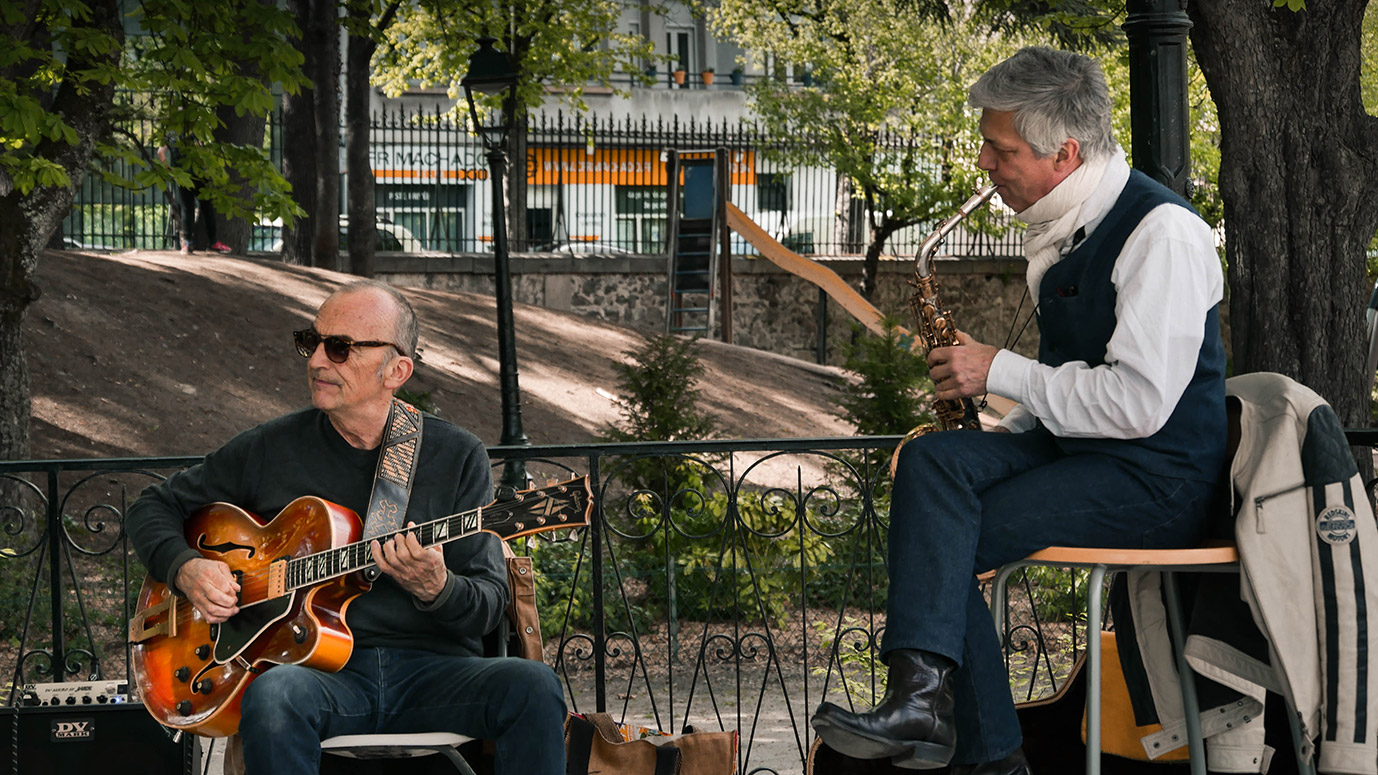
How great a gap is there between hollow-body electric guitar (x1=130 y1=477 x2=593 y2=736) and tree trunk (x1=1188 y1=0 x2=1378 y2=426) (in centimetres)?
431

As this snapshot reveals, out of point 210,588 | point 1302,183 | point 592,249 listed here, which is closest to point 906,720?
point 210,588

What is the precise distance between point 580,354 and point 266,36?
8.14 meters

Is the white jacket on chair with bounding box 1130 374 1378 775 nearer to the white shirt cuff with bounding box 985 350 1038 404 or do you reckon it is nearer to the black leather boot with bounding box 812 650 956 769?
the white shirt cuff with bounding box 985 350 1038 404

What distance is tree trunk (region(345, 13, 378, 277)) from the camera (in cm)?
1648

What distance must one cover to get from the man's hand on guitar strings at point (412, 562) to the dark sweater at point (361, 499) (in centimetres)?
5

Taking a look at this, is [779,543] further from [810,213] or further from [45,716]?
[810,213]

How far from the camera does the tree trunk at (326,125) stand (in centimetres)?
1540

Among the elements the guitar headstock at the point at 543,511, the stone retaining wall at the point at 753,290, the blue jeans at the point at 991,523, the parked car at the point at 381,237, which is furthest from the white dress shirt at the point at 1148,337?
the parked car at the point at 381,237

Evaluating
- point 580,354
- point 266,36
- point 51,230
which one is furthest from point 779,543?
point 580,354

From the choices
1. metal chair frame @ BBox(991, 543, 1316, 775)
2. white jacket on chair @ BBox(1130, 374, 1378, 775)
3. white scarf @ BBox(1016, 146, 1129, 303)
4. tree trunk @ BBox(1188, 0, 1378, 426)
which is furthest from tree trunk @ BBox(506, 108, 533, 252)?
white jacket on chair @ BBox(1130, 374, 1378, 775)

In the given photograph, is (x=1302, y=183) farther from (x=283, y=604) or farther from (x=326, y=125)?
(x=326, y=125)

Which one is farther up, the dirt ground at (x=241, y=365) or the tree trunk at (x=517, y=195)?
the tree trunk at (x=517, y=195)

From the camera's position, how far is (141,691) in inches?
127

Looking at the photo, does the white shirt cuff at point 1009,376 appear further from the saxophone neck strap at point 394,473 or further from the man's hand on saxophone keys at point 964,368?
the saxophone neck strap at point 394,473
